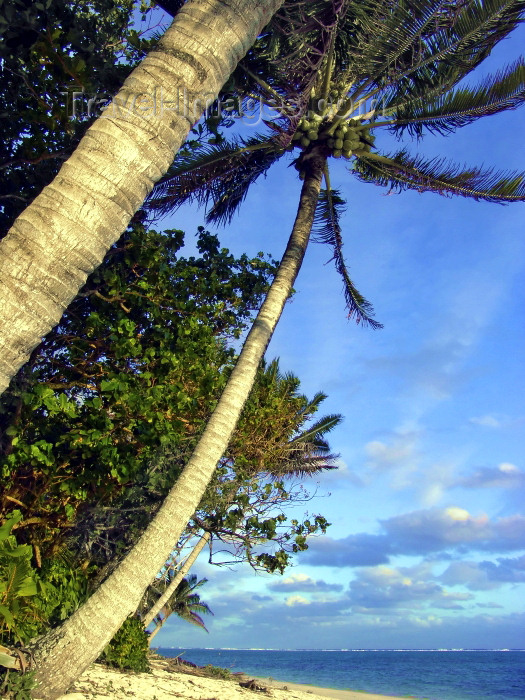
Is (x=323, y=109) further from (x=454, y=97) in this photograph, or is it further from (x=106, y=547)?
(x=106, y=547)

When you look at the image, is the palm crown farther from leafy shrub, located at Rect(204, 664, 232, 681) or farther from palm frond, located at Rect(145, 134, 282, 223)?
leafy shrub, located at Rect(204, 664, 232, 681)

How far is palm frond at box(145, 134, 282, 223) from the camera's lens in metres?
10.7

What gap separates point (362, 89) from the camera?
1030cm

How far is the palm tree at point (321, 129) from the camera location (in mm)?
6414

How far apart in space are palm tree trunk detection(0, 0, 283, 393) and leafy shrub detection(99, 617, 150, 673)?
26.3ft

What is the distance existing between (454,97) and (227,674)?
43.6 ft

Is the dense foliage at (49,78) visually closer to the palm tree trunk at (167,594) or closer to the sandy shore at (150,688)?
the sandy shore at (150,688)

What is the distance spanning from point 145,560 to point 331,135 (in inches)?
297

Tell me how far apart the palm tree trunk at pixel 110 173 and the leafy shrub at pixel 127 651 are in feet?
26.3

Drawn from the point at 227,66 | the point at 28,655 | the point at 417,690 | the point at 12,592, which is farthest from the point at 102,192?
the point at 417,690

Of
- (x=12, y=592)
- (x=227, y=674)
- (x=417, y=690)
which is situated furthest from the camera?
(x=417, y=690)

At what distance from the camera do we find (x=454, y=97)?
400 inches

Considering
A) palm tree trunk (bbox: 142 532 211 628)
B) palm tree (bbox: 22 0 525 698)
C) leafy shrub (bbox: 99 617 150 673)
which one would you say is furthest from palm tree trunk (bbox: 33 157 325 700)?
palm tree trunk (bbox: 142 532 211 628)

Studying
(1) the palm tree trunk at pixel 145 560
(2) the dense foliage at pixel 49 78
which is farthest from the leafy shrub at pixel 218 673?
(2) the dense foliage at pixel 49 78
